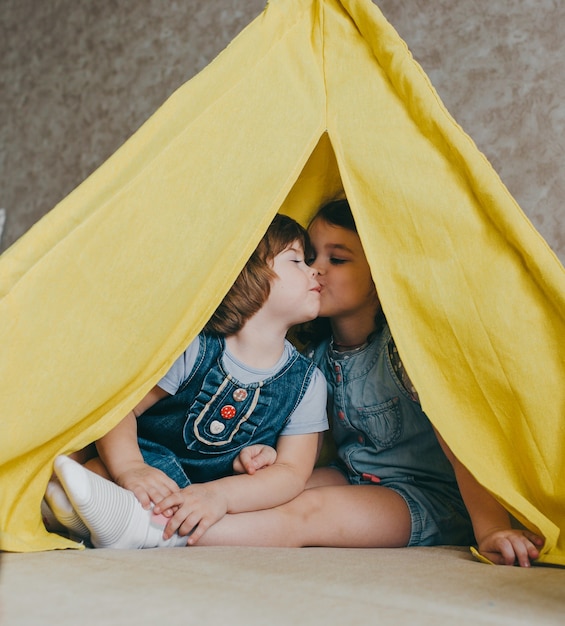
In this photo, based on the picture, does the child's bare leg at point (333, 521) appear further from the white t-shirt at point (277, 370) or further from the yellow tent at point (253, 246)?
the yellow tent at point (253, 246)

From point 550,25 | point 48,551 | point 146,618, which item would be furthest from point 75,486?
point 550,25

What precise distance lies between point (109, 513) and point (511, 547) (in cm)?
49

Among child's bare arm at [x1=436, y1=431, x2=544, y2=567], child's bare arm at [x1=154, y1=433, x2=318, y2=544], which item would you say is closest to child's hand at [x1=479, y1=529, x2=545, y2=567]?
child's bare arm at [x1=436, y1=431, x2=544, y2=567]

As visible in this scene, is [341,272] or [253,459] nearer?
[253,459]

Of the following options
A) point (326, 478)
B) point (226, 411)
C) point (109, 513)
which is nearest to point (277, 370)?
point (226, 411)

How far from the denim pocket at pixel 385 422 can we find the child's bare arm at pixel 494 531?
0.14 meters

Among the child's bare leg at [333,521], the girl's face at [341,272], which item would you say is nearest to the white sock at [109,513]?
the child's bare leg at [333,521]

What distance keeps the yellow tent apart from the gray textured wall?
67 cm

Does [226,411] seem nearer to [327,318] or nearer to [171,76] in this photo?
[327,318]

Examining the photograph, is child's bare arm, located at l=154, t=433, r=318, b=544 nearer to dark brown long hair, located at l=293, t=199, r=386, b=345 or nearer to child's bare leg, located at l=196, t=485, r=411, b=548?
child's bare leg, located at l=196, t=485, r=411, b=548

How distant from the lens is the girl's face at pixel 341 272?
124cm

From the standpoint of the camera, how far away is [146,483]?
97 cm

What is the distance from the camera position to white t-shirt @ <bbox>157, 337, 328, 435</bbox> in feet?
3.72

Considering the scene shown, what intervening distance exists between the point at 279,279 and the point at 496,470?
0.45m
